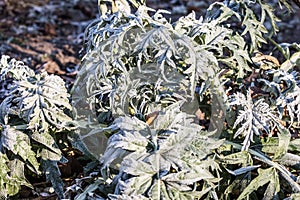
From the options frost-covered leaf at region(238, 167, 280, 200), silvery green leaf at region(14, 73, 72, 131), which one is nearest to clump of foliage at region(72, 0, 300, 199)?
frost-covered leaf at region(238, 167, 280, 200)

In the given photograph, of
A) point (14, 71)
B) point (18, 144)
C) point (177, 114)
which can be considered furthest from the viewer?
point (14, 71)

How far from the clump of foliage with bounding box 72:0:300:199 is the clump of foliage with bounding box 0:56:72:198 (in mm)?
139

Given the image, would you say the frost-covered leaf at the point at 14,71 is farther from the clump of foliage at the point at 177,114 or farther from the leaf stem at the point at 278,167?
the leaf stem at the point at 278,167

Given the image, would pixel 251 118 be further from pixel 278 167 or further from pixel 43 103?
pixel 43 103

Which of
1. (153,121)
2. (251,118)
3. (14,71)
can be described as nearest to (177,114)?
(153,121)

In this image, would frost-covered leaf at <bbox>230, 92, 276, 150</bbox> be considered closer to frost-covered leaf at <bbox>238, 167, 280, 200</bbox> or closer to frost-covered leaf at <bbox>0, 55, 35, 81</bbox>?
frost-covered leaf at <bbox>238, 167, 280, 200</bbox>

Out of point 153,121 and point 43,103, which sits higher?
point 43,103

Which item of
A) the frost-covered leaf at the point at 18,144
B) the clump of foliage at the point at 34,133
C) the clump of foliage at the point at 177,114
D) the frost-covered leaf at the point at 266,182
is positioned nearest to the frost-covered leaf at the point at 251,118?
the clump of foliage at the point at 177,114

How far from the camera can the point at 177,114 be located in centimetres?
221

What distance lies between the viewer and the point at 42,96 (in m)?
2.32

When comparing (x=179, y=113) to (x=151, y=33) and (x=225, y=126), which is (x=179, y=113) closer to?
(x=151, y=33)

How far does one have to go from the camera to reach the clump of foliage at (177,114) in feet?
6.86

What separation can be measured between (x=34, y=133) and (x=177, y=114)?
60 cm

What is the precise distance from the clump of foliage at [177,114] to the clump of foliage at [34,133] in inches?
5.5
